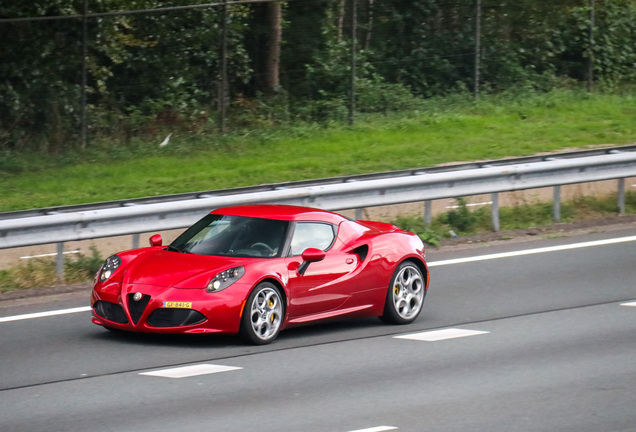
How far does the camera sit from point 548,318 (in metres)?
11.2

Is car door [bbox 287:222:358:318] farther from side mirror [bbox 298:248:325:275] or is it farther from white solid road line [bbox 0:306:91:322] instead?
white solid road line [bbox 0:306:91:322]

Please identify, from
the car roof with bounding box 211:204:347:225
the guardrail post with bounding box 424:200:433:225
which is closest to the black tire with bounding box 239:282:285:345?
the car roof with bounding box 211:204:347:225

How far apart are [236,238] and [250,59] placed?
42.5 feet

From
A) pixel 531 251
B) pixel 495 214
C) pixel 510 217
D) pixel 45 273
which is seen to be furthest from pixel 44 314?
pixel 510 217

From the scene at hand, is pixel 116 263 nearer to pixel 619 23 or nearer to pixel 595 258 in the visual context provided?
pixel 595 258

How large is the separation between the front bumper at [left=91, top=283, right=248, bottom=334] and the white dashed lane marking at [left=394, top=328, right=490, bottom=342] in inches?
66.7

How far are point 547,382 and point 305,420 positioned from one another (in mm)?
2122

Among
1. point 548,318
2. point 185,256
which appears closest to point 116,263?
point 185,256

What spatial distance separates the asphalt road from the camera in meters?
7.74

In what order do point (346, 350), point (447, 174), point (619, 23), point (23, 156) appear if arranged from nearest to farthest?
point (346, 350)
point (447, 174)
point (23, 156)
point (619, 23)

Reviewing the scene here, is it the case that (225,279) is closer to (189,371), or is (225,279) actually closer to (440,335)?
(189,371)

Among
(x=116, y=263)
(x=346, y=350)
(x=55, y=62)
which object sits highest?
(x=55, y=62)

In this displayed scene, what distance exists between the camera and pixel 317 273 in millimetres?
10461

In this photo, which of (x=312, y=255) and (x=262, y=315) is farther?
(x=312, y=255)
